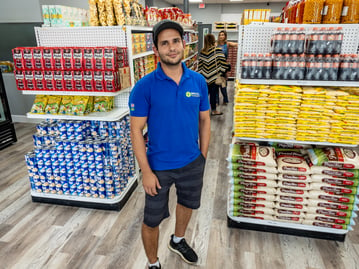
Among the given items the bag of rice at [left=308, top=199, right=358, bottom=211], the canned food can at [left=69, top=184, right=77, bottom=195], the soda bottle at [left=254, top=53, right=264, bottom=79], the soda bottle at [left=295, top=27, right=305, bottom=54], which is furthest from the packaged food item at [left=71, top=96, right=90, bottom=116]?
the bag of rice at [left=308, top=199, right=358, bottom=211]

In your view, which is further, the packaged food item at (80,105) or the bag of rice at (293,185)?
the packaged food item at (80,105)

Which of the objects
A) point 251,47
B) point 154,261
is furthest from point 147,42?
point 154,261

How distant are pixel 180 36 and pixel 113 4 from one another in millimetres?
1639

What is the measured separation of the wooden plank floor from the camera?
2.35 meters

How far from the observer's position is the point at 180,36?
5.79 ft

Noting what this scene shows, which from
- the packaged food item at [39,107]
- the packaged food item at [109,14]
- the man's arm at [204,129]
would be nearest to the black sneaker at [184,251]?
the man's arm at [204,129]

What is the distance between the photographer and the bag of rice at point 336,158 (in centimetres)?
229

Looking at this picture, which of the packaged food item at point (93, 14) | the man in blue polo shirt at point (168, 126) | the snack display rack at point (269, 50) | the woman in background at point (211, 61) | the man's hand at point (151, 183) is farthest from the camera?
the woman in background at point (211, 61)

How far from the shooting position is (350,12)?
2359 millimetres

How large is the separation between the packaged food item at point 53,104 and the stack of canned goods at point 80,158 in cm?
15

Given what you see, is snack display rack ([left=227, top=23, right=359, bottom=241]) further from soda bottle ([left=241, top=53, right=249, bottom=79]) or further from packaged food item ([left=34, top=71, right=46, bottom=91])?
packaged food item ([left=34, top=71, right=46, bottom=91])

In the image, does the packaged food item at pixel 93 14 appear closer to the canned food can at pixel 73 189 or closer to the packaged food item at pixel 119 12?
the packaged food item at pixel 119 12

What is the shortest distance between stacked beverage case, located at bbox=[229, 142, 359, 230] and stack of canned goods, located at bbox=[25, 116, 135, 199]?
1267 mm

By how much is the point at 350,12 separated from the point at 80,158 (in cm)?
293
